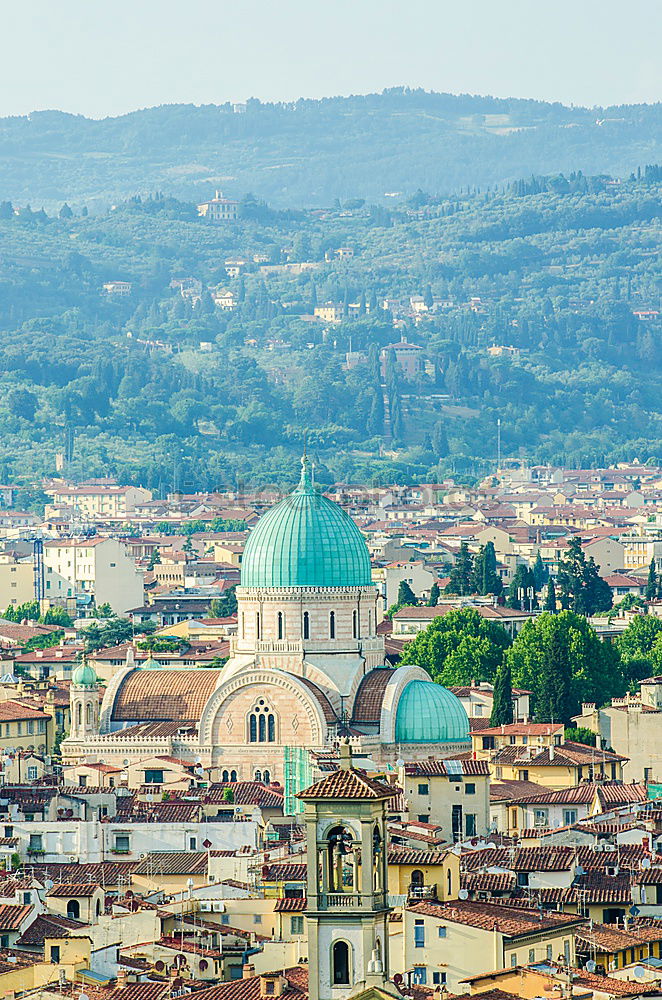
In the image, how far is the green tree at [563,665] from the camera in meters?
65.6

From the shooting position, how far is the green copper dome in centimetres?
5847

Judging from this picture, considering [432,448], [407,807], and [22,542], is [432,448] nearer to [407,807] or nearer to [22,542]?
[22,542]

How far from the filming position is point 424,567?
109562 mm

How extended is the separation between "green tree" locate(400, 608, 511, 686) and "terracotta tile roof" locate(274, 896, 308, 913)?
1309 inches

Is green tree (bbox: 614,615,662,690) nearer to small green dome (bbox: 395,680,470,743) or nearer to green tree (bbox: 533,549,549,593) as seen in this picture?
small green dome (bbox: 395,680,470,743)

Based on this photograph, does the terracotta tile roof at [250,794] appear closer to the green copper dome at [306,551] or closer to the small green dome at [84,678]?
the green copper dome at [306,551]

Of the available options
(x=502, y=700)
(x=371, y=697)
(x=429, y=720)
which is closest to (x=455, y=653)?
(x=502, y=700)

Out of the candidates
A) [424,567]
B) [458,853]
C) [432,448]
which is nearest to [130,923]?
[458,853]

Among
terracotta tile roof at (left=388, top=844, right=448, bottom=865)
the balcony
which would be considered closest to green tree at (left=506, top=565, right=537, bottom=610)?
terracotta tile roof at (left=388, top=844, right=448, bottom=865)

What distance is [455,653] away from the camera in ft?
236

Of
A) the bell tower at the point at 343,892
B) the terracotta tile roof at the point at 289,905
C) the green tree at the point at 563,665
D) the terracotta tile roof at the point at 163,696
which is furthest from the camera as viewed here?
the green tree at the point at 563,665

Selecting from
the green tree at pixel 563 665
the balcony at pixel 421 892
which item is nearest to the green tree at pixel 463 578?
the green tree at pixel 563 665

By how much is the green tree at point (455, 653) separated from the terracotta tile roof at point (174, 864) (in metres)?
26.8

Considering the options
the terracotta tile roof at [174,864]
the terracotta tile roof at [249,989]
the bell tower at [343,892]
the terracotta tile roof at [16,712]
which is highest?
the bell tower at [343,892]
